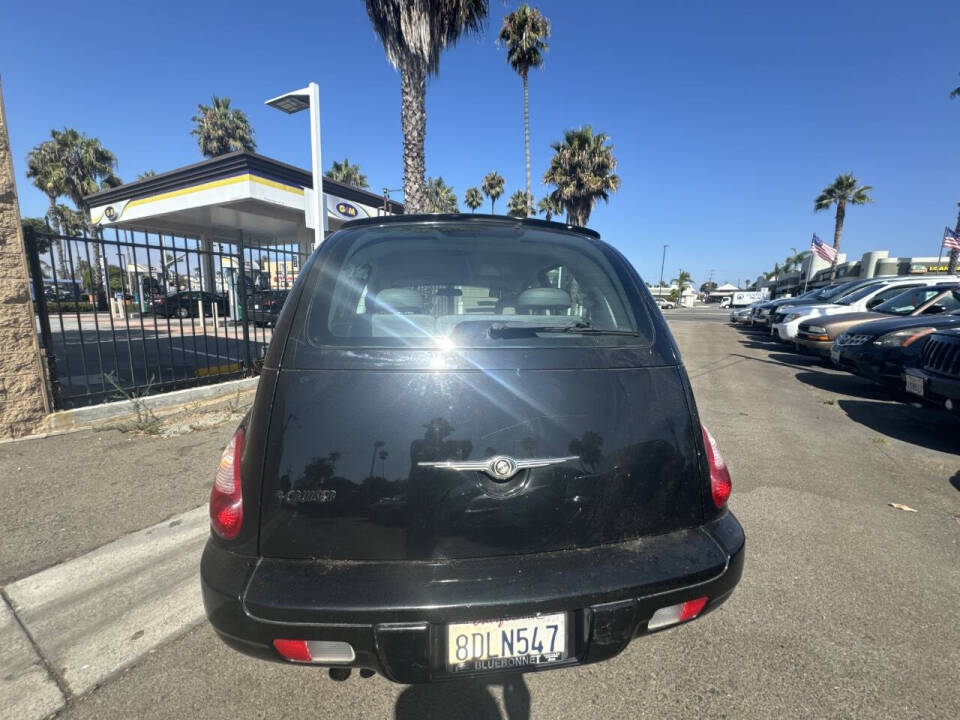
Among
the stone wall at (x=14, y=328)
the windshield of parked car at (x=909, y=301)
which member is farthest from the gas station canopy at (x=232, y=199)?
the windshield of parked car at (x=909, y=301)

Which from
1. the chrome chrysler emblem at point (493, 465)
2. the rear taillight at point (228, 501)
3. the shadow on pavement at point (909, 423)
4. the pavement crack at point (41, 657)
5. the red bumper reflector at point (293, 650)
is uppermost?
the chrome chrysler emblem at point (493, 465)

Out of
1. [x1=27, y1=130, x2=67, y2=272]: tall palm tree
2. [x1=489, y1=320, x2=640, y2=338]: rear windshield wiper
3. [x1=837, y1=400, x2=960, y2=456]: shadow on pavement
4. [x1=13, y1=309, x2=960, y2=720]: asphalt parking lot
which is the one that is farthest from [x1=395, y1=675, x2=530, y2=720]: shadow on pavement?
[x1=27, y1=130, x2=67, y2=272]: tall palm tree

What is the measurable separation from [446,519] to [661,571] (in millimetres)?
665

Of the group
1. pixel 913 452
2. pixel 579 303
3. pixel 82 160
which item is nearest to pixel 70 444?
pixel 579 303

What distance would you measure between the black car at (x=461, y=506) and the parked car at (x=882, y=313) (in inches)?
357

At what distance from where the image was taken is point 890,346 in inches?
224

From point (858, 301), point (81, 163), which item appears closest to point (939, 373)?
point (858, 301)

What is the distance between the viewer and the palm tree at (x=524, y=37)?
19.5 metres

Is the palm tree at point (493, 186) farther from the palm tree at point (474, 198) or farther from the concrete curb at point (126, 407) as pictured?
the concrete curb at point (126, 407)

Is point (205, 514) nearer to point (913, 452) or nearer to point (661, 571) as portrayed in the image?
point (661, 571)

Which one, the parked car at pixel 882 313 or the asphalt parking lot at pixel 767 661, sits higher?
the parked car at pixel 882 313

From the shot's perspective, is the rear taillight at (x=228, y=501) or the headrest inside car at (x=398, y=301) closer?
the rear taillight at (x=228, y=501)

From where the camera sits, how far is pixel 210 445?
422 centimetres

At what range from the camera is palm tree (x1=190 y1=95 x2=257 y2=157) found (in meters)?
27.8
